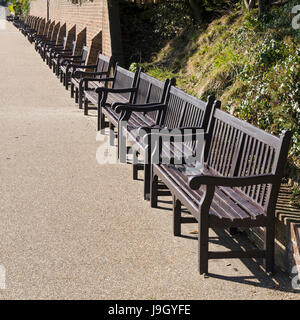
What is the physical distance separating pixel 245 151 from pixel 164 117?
2.43m

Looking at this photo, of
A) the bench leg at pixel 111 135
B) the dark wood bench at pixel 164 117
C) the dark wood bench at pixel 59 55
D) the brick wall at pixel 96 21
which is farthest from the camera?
the dark wood bench at pixel 59 55

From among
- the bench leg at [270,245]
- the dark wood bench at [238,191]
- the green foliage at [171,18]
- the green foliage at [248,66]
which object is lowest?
the bench leg at [270,245]

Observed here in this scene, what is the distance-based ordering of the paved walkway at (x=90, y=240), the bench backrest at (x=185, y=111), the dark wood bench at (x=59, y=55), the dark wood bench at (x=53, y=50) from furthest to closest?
the dark wood bench at (x=53, y=50) < the dark wood bench at (x=59, y=55) < the bench backrest at (x=185, y=111) < the paved walkway at (x=90, y=240)

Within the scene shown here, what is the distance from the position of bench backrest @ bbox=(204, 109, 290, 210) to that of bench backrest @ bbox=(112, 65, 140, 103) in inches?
135

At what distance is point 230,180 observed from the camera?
430 centimetres

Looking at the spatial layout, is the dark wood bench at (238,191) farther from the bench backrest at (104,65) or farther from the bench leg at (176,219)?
the bench backrest at (104,65)

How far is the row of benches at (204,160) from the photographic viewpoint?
14.3 feet

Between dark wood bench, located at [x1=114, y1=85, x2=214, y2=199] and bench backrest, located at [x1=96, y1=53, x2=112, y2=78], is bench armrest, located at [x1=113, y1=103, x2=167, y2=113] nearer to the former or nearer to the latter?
dark wood bench, located at [x1=114, y1=85, x2=214, y2=199]

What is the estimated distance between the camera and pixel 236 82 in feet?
27.3

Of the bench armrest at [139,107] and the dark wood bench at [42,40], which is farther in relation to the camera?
the dark wood bench at [42,40]

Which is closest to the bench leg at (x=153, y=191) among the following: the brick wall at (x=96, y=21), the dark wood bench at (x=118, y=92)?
the dark wood bench at (x=118, y=92)

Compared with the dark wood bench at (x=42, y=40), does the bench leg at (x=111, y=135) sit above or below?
below

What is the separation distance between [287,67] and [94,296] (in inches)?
121

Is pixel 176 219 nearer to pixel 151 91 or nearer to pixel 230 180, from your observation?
pixel 230 180
